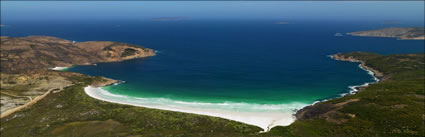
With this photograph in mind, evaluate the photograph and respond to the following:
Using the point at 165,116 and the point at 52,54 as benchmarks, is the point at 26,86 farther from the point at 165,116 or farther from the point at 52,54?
the point at 52,54

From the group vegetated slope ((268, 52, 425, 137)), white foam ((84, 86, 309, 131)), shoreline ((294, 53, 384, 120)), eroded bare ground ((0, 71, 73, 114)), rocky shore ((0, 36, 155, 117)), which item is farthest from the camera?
rocky shore ((0, 36, 155, 117))

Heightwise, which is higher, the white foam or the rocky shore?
the rocky shore

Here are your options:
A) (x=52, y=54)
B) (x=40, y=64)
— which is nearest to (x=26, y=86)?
(x=40, y=64)

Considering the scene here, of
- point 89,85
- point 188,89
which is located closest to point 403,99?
point 188,89

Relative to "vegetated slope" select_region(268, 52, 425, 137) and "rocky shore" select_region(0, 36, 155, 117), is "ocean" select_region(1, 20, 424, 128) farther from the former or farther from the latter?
"rocky shore" select_region(0, 36, 155, 117)

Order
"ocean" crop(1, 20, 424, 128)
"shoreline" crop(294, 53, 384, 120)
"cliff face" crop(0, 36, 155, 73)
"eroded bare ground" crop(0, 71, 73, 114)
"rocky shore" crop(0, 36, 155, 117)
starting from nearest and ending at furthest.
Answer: "shoreline" crop(294, 53, 384, 120)
"ocean" crop(1, 20, 424, 128)
"eroded bare ground" crop(0, 71, 73, 114)
"rocky shore" crop(0, 36, 155, 117)
"cliff face" crop(0, 36, 155, 73)

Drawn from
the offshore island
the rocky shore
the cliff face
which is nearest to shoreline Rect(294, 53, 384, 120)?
the offshore island
